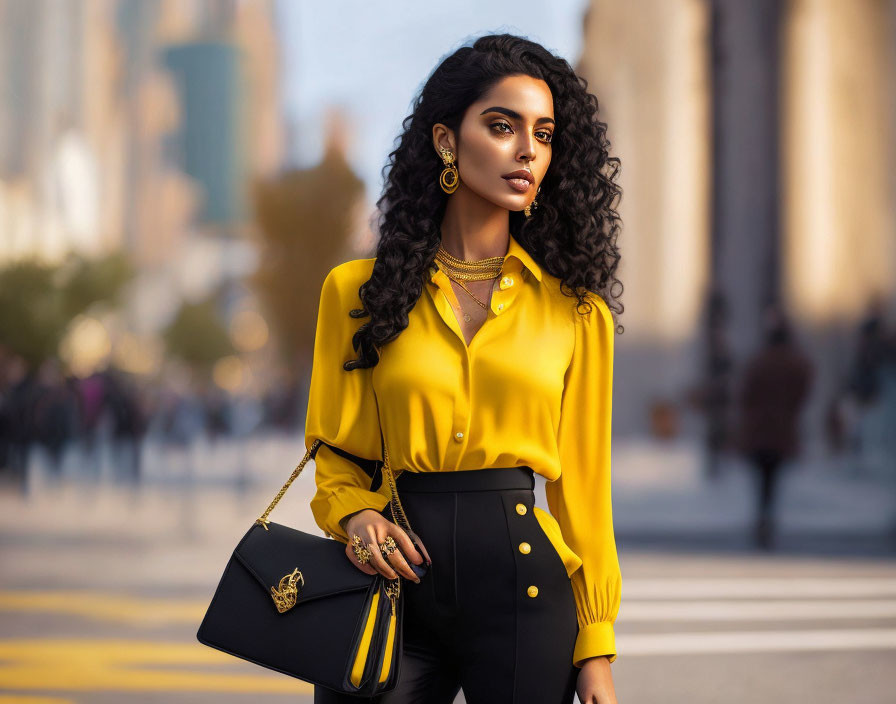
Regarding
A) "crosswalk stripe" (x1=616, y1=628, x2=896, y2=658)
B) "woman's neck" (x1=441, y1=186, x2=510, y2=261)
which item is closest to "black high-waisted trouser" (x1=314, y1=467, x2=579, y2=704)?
"woman's neck" (x1=441, y1=186, x2=510, y2=261)

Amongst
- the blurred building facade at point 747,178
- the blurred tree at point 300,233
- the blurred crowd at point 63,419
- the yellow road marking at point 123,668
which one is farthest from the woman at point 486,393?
the blurred tree at point 300,233

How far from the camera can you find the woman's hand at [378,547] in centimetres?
221

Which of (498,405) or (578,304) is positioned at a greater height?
(578,304)

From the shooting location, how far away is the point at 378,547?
221 cm

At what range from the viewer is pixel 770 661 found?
661 centimetres

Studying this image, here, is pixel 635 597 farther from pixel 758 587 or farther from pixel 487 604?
pixel 487 604

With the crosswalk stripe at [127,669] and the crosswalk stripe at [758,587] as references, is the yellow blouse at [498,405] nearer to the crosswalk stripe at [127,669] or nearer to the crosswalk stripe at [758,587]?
the crosswalk stripe at [127,669]

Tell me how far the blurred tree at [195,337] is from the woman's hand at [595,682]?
80630mm

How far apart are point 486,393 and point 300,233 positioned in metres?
56.2

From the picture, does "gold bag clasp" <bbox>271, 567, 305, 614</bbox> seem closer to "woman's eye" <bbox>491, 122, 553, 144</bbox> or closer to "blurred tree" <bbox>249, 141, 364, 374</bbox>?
"woman's eye" <bbox>491, 122, 553, 144</bbox>

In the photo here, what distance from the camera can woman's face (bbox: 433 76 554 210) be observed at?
2301mm

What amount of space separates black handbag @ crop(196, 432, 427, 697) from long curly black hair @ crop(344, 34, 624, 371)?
0.37 m

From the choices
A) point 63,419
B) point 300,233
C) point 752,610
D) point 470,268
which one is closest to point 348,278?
point 470,268

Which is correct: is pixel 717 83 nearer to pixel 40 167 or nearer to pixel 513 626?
pixel 513 626
